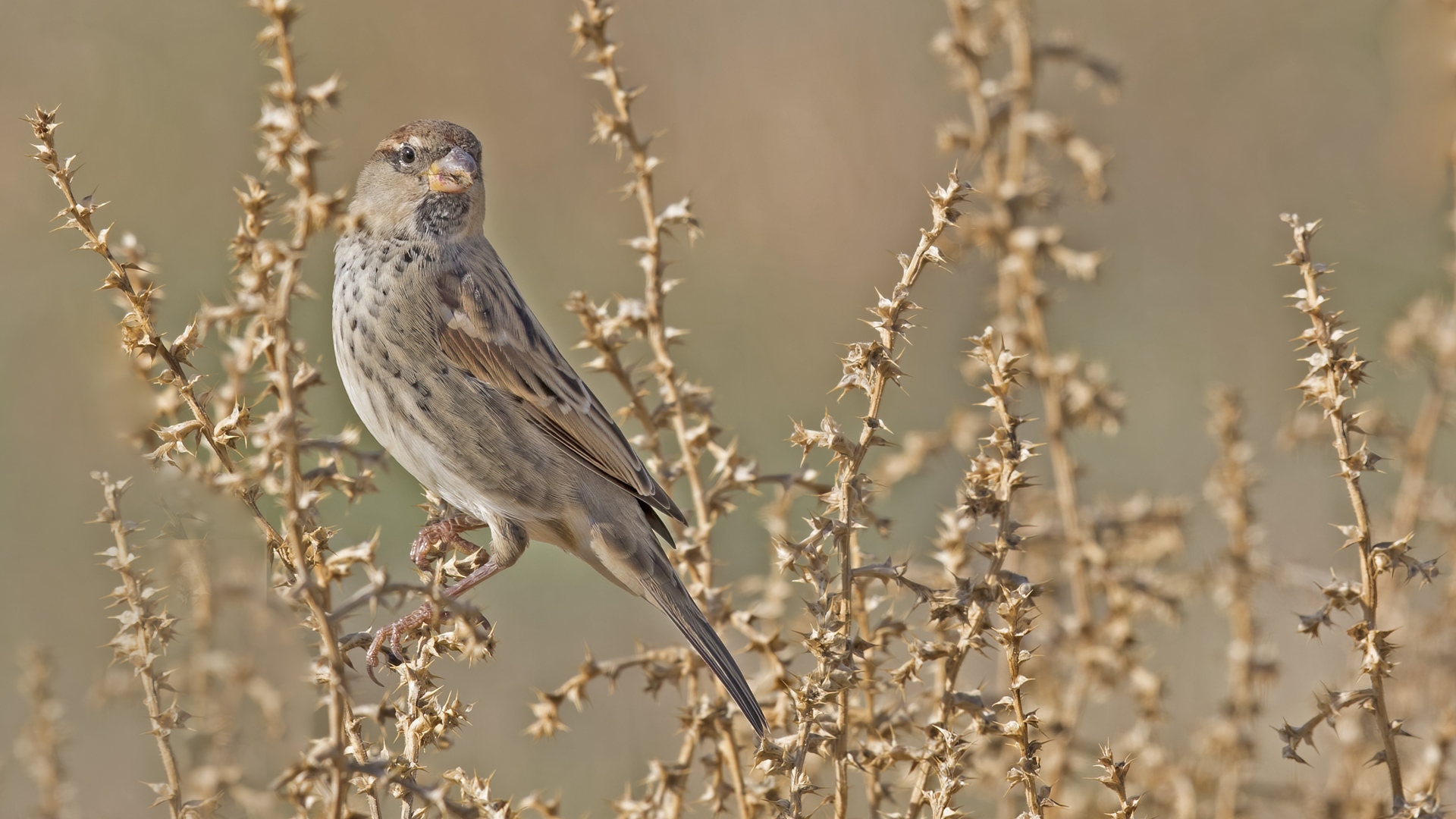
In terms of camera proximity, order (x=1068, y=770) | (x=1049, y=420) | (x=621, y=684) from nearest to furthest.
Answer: (x=1068, y=770) → (x=1049, y=420) → (x=621, y=684)

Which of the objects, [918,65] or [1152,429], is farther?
[918,65]

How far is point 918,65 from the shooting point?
8.12 metres

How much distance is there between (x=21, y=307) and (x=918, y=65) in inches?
202

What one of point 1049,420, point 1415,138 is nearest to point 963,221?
point 1049,420

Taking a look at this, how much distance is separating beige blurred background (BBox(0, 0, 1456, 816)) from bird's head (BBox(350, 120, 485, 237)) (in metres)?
1.74

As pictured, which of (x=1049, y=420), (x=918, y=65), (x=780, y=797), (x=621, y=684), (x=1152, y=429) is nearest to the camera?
(x=780, y=797)

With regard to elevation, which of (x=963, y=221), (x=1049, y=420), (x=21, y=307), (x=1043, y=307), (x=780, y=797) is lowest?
(x=780, y=797)

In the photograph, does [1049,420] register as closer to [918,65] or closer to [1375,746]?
[1375,746]

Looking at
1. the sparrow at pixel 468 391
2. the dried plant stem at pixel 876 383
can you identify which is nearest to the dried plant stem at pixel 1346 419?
the dried plant stem at pixel 876 383

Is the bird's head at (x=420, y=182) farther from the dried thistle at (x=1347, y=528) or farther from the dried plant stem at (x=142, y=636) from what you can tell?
the dried thistle at (x=1347, y=528)

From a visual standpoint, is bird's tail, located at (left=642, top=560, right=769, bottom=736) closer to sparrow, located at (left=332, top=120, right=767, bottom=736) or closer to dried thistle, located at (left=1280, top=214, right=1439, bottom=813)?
sparrow, located at (left=332, top=120, right=767, bottom=736)

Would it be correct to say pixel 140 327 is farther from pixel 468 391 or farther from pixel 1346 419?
pixel 1346 419

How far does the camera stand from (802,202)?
7.72 metres

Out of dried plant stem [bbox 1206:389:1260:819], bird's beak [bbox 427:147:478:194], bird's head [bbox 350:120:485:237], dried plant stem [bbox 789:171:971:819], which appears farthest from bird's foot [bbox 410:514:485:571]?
dried plant stem [bbox 1206:389:1260:819]
